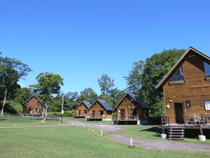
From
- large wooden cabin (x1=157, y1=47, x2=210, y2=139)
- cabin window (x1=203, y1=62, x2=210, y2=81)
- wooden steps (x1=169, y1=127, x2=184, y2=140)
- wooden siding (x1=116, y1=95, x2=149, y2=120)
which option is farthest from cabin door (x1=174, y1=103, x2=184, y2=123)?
wooden siding (x1=116, y1=95, x2=149, y2=120)

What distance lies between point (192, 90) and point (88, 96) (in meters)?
83.5

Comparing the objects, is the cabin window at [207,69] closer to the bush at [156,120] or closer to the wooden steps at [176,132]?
the wooden steps at [176,132]

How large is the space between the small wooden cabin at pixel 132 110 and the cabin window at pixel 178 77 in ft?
62.6

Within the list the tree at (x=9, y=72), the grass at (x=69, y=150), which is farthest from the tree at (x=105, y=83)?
the grass at (x=69, y=150)

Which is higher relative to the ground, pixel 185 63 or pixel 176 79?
pixel 185 63

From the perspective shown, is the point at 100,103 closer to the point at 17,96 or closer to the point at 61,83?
the point at 61,83

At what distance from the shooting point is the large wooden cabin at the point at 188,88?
20391 millimetres

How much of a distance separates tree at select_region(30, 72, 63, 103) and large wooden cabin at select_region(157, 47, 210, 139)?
37.7m

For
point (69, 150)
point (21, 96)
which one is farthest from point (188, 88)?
point (21, 96)

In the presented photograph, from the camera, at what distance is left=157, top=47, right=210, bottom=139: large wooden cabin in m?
20.4

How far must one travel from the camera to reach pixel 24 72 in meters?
54.6

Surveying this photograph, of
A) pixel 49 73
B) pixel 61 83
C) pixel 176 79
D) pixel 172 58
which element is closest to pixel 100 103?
pixel 61 83

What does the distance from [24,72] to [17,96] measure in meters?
31.3

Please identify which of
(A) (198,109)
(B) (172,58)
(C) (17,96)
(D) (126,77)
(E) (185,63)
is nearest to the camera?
(A) (198,109)
